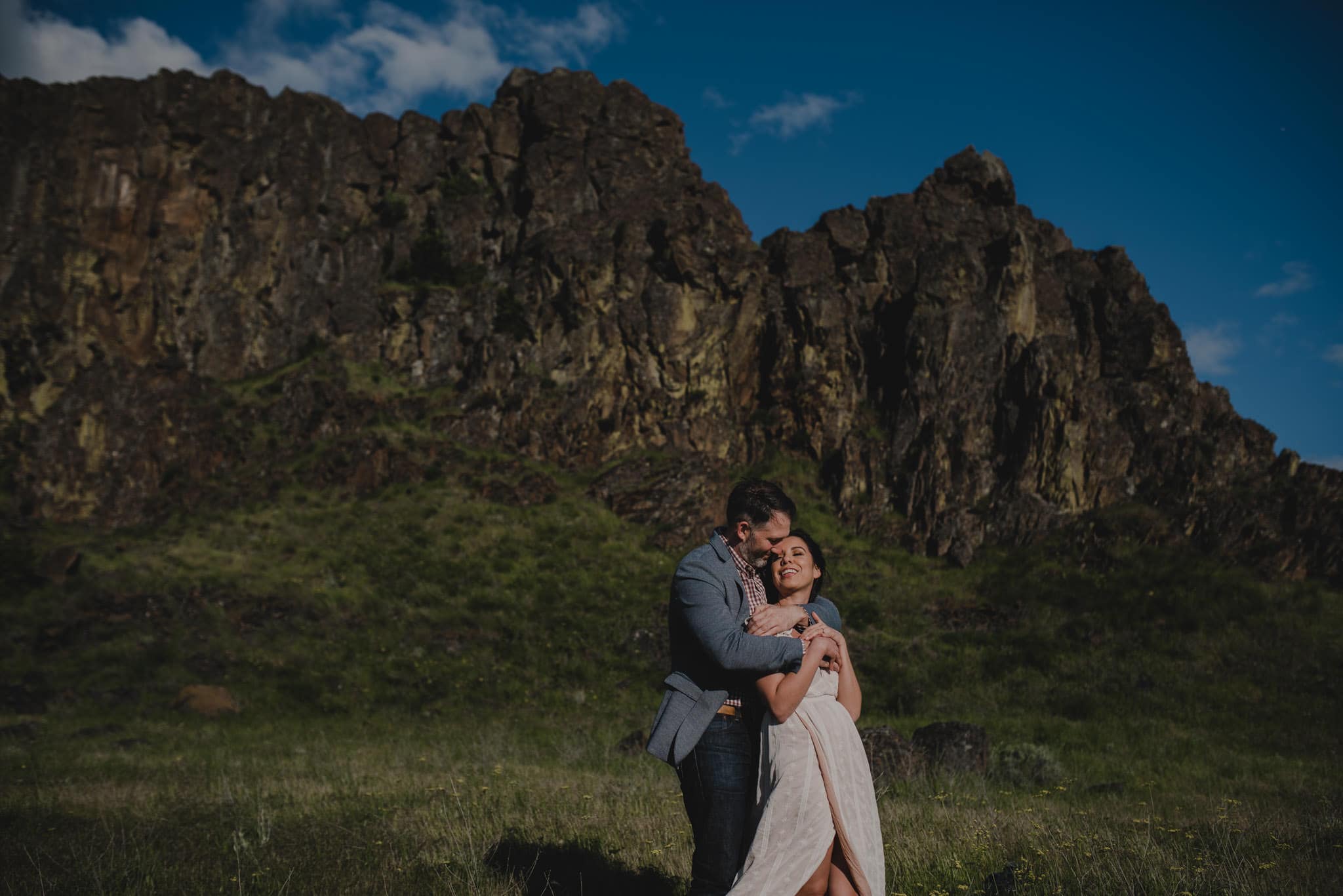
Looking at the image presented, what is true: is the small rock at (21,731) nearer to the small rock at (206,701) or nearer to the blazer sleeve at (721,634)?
the small rock at (206,701)

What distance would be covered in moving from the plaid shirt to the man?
0.06 metres

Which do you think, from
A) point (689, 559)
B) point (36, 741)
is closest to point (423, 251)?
point (36, 741)

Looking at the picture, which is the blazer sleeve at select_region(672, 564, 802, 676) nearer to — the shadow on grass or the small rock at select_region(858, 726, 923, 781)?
the shadow on grass

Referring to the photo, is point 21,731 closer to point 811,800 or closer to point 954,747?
point 954,747

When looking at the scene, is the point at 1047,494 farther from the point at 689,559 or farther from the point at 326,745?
the point at 689,559

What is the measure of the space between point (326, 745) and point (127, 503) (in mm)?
27956

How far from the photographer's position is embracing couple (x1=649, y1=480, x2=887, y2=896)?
372 cm

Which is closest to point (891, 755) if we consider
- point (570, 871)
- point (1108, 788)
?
point (1108, 788)

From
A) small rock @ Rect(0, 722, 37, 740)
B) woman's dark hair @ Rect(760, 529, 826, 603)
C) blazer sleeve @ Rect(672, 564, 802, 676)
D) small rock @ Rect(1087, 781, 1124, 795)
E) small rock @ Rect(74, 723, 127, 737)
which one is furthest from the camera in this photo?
small rock @ Rect(74, 723, 127, 737)

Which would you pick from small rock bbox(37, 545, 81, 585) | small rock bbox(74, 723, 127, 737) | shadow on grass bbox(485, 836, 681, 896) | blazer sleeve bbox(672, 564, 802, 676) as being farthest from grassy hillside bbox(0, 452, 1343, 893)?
blazer sleeve bbox(672, 564, 802, 676)

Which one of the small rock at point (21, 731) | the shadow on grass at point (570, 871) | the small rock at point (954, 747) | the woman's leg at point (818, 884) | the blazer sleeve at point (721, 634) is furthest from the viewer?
the small rock at point (21, 731)

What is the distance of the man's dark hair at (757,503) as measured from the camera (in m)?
4.16

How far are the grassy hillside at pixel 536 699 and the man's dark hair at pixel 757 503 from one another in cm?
335

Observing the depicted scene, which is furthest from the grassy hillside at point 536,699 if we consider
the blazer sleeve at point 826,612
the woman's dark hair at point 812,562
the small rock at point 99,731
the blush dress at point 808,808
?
the woman's dark hair at point 812,562
